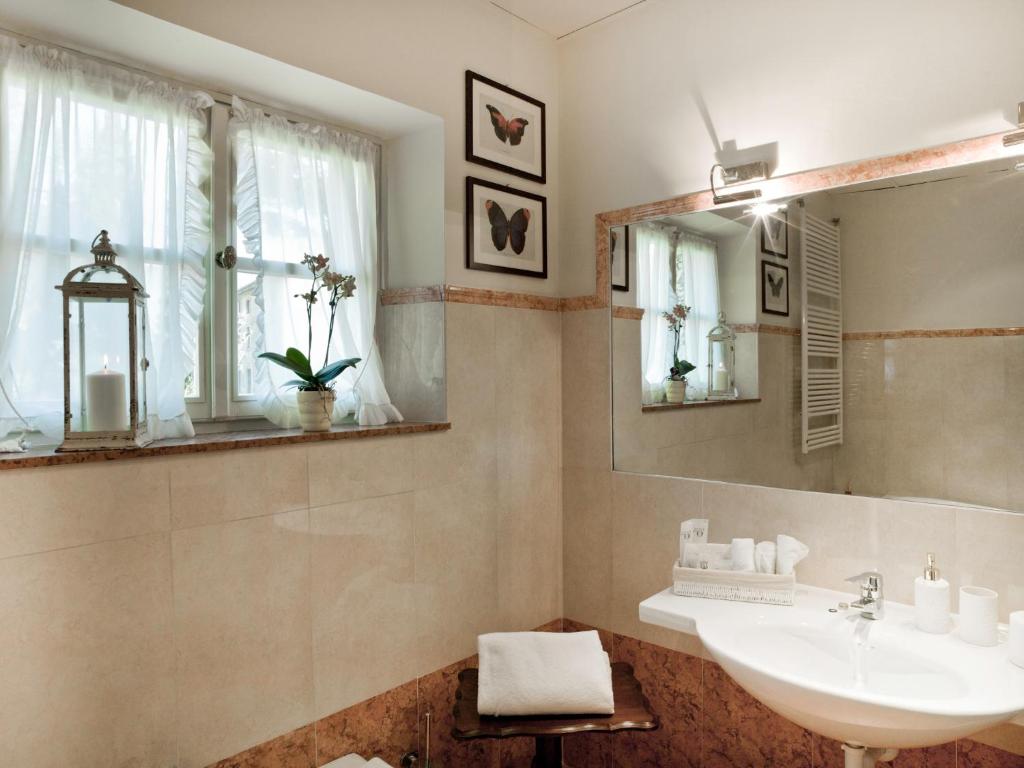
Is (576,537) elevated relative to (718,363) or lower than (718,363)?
lower

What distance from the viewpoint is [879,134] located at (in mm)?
1729

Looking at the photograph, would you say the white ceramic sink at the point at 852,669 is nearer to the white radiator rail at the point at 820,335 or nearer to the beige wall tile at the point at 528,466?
the white radiator rail at the point at 820,335

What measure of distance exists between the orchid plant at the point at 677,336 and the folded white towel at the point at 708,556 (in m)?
0.52

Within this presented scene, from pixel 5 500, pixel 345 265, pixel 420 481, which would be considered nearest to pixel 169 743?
pixel 5 500

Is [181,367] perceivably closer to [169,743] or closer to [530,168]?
[169,743]

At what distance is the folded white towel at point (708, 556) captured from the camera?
187 cm

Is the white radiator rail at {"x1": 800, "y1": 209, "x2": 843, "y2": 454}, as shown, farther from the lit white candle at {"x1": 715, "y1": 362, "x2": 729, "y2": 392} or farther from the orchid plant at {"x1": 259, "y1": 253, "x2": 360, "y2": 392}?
the orchid plant at {"x1": 259, "y1": 253, "x2": 360, "y2": 392}

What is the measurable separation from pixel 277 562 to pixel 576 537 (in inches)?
43.6

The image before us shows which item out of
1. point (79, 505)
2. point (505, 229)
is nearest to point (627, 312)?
point (505, 229)

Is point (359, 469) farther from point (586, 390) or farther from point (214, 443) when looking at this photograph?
point (586, 390)

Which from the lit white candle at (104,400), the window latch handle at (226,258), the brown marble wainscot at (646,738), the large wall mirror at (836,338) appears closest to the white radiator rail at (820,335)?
the large wall mirror at (836,338)

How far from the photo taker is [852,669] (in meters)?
1.57

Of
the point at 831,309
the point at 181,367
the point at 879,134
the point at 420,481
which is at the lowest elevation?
the point at 420,481

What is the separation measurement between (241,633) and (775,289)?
1.66 metres
